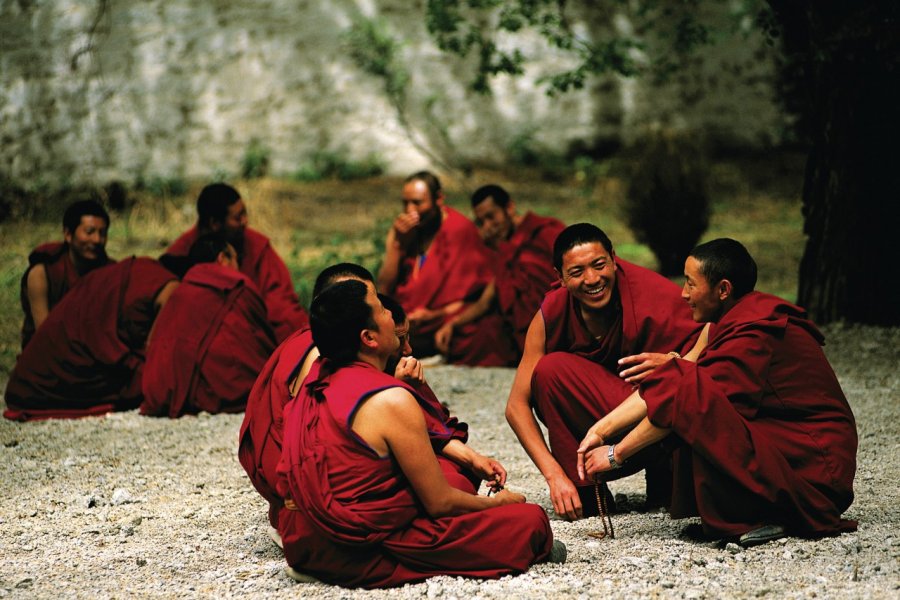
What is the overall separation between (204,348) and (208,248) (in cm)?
62

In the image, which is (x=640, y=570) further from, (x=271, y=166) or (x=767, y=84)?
(x=767, y=84)

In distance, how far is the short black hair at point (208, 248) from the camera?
6.45 metres

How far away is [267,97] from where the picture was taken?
12.6m

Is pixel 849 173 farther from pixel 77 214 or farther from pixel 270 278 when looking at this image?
pixel 77 214

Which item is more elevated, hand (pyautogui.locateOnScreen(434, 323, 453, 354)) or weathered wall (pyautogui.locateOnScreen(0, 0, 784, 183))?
weathered wall (pyautogui.locateOnScreen(0, 0, 784, 183))

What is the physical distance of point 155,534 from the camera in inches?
164

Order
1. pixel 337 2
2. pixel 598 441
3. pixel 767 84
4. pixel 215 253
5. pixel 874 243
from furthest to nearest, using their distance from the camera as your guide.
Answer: pixel 767 84, pixel 337 2, pixel 874 243, pixel 215 253, pixel 598 441

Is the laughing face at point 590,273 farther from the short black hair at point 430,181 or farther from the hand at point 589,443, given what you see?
the short black hair at point 430,181

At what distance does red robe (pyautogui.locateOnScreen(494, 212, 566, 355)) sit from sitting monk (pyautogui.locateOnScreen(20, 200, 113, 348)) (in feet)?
8.32

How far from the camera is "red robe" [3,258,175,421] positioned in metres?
6.23

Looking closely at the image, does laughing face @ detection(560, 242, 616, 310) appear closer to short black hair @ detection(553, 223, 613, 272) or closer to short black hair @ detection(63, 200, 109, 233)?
short black hair @ detection(553, 223, 613, 272)

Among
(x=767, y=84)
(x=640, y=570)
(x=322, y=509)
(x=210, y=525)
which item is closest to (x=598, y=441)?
(x=640, y=570)

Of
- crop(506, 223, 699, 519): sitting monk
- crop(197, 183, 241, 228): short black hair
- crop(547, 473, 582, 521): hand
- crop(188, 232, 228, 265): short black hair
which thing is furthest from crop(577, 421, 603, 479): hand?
crop(197, 183, 241, 228): short black hair

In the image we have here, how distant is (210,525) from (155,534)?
0.21 meters
